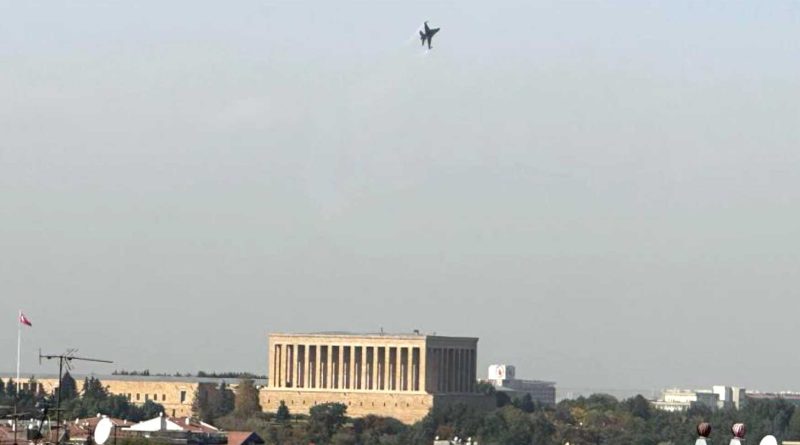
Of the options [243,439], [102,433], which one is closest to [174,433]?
[243,439]

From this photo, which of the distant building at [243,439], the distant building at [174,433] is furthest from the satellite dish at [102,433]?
the distant building at [243,439]

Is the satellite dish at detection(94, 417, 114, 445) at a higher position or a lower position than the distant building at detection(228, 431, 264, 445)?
lower

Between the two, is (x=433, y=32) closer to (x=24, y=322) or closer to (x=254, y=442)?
(x=24, y=322)

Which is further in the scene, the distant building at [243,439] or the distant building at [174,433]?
the distant building at [243,439]

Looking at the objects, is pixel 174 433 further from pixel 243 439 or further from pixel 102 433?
pixel 102 433

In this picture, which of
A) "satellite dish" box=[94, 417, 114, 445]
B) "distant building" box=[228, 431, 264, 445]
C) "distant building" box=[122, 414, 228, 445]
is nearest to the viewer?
"satellite dish" box=[94, 417, 114, 445]

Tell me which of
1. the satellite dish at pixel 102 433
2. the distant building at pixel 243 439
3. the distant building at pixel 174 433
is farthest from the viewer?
the distant building at pixel 243 439

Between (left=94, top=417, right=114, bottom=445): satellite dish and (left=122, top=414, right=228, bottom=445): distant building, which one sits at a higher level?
(left=122, top=414, right=228, bottom=445): distant building

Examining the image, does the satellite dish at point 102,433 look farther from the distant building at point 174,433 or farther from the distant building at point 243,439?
the distant building at point 243,439

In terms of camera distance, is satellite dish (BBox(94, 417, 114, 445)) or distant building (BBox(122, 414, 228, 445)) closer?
satellite dish (BBox(94, 417, 114, 445))

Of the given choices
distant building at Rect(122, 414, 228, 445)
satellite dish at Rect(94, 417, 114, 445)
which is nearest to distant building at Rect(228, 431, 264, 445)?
distant building at Rect(122, 414, 228, 445)

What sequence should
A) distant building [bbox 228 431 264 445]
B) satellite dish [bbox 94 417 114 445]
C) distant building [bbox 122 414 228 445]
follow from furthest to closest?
distant building [bbox 228 431 264 445], distant building [bbox 122 414 228 445], satellite dish [bbox 94 417 114 445]

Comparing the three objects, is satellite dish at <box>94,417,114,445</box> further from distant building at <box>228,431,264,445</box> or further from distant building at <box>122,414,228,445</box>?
A: distant building at <box>228,431,264,445</box>
